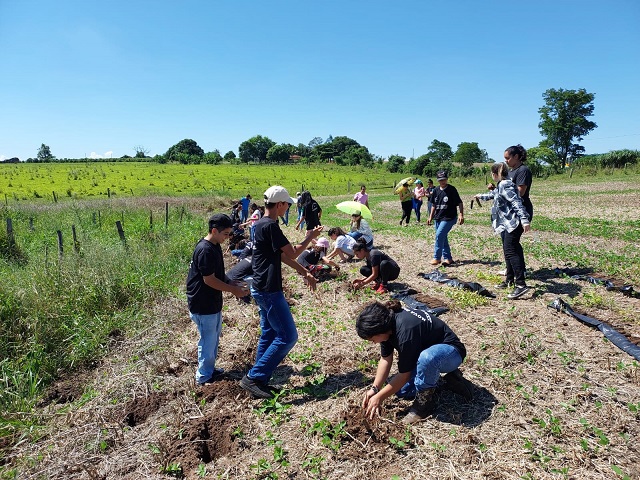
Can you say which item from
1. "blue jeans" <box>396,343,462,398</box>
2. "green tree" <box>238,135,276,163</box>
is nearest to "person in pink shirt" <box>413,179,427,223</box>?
"blue jeans" <box>396,343,462,398</box>

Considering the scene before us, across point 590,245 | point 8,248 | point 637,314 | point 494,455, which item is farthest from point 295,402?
point 8,248

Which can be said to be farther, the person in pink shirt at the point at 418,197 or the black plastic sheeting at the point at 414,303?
the person in pink shirt at the point at 418,197

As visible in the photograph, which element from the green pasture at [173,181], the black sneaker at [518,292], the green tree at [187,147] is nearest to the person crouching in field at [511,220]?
the black sneaker at [518,292]

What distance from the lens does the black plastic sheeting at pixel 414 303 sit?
567 centimetres

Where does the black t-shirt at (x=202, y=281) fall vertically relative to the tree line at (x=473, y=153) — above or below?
below

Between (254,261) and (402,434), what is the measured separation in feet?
6.91

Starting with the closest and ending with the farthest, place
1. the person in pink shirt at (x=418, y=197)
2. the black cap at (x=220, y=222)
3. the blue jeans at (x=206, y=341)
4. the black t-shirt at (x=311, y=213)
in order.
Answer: the black cap at (x=220, y=222), the blue jeans at (x=206, y=341), the black t-shirt at (x=311, y=213), the person in pink shirt at (x=418, y=197)

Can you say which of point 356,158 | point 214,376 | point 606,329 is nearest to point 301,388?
point 214,376

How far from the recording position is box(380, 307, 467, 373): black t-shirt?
10.6ft

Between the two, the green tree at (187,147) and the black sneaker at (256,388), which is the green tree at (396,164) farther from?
the black sneaker at (256,388)

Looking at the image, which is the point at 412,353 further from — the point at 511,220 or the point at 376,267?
the point at 511,220

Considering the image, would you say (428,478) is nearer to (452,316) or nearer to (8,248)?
(452,316)

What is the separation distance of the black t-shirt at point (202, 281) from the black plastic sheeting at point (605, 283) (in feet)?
19.5

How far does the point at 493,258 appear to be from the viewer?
29.0ft
